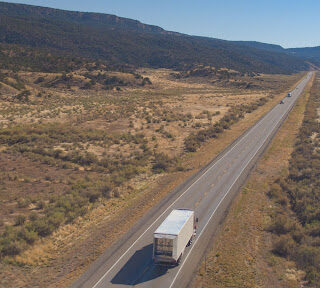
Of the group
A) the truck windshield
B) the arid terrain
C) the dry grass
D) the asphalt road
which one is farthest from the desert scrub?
the truck windshield

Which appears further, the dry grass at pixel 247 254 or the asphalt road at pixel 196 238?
the asphalt road at pixel 196 238

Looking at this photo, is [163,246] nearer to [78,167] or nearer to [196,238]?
[196,238]

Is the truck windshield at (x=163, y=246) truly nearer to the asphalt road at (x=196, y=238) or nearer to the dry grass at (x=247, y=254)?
the asphalt road at (x=196, y=238)

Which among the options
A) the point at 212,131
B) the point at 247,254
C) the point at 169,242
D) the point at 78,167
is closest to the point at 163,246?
the point at 169,242

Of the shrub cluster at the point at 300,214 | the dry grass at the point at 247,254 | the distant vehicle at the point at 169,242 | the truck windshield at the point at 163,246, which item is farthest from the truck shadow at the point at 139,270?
the shrub cluster at the point at 300,214

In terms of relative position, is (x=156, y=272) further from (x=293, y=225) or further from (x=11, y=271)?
(x=293, y=225)

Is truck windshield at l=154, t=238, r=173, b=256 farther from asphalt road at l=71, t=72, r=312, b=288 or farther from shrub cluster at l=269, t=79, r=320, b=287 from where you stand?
shrub cluster at l=269, t=79, r=320, b=287
